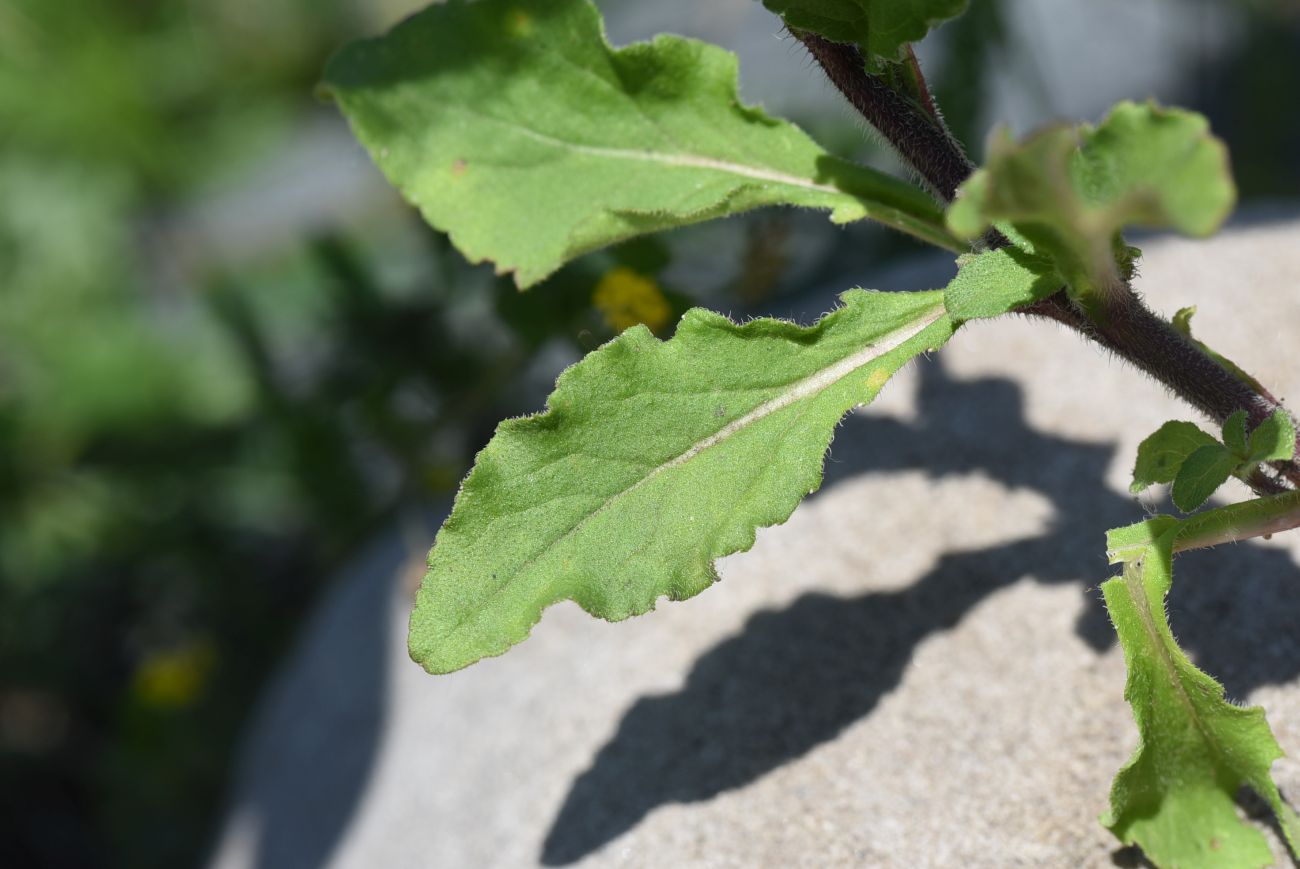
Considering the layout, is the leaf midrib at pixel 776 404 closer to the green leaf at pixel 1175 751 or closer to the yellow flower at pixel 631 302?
the green leaf at pixel 1175 751

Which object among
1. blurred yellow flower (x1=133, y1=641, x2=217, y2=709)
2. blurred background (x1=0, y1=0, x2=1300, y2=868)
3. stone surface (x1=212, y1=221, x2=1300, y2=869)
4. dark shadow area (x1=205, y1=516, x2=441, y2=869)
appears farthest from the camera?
blurred yellow flower (x1=133, y1=641, x2=217, y2=709)

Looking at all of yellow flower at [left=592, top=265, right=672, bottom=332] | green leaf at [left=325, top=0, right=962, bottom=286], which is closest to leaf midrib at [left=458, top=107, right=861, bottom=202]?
green leaf at [left=325, top=0, right=962, bottom=286]

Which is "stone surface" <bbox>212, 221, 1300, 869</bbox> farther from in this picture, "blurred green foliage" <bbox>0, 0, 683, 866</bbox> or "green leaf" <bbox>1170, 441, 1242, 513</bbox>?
"blurred green foliage" <bbox>0, 0, 683, 866</bbox>

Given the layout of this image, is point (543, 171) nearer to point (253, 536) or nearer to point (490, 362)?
point (490, 362)

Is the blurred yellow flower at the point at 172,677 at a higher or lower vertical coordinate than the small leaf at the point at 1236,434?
lower

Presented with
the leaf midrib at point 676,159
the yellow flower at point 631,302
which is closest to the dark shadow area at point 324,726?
the yellow flower at point 631,302

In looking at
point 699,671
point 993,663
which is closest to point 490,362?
point 699,671
